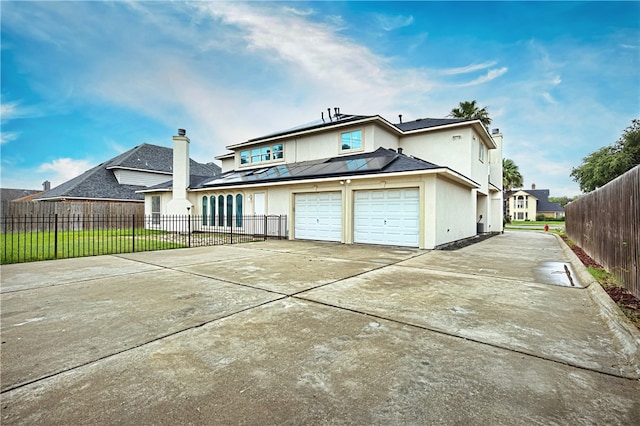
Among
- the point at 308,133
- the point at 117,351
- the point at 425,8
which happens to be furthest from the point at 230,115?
the point at 117,351

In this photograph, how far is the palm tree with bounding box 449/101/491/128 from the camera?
2592 cm

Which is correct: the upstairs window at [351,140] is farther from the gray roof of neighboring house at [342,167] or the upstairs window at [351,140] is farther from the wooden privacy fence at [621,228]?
the wooden privacy fence at [621,228]

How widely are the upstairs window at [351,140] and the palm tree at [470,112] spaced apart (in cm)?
1550

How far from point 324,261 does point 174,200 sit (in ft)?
51.4

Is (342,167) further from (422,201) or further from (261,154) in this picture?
(261,154)

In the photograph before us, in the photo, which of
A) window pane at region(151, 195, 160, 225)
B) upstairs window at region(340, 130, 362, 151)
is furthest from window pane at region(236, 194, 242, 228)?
window pane at region(151, 195, 160, 225)

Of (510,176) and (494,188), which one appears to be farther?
(510,176)

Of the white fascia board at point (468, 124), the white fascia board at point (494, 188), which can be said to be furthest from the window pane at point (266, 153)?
the white fascia board at point (494, 188)

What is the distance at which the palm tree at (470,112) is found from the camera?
2592cm

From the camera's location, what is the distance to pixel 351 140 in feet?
52.4

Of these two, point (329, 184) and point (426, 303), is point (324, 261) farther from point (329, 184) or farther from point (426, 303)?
point (329, 184)

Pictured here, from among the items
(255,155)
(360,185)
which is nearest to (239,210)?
(255,155)

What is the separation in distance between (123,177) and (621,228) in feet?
116

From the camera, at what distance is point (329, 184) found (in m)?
13.9
